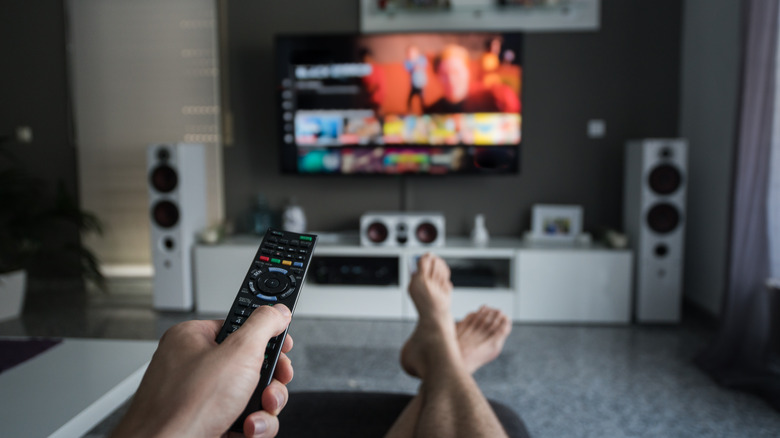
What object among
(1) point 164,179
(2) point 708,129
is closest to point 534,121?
(2) point 708,129

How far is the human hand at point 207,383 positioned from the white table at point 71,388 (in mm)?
217

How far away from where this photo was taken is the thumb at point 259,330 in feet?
1.08

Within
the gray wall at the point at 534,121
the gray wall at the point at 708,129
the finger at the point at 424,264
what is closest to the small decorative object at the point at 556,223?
the gray wall at the point at 534,121

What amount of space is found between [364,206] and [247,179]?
0.76m

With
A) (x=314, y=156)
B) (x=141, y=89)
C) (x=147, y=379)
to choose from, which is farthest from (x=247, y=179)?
(x=147, y=379)

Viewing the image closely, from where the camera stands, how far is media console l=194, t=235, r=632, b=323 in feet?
9.27

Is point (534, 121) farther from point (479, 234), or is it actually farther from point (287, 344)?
point (287, 344)

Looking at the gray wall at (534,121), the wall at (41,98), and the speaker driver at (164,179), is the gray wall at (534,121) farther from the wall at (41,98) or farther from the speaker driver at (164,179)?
the wall at (41,98)

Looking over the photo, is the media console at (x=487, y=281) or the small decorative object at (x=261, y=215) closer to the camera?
the media console at (x=487, y=281)

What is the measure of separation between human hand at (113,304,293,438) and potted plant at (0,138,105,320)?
2902 mm

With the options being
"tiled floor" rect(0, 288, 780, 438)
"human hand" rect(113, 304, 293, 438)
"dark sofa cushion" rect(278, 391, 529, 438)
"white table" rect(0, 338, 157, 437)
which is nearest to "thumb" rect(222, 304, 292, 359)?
"human hand" rect(113, 304, 293, 438)

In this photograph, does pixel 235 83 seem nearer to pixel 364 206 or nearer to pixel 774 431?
pixel 364 206

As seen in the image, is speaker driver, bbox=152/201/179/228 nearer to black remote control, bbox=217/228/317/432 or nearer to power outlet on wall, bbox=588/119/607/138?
power outlet on wall, bbox=588/119/607/138

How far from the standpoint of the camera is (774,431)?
172 centimetres
